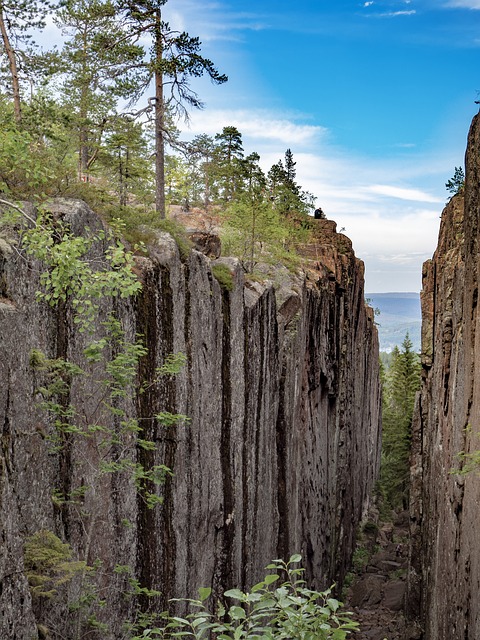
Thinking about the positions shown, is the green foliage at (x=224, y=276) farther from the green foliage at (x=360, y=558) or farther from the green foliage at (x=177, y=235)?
the green foliage at (x=360, y=558)

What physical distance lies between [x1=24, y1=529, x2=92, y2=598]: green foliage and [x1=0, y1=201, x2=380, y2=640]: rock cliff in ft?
0.85

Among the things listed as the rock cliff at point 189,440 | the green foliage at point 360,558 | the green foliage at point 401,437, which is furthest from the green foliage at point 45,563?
the green foliage at point 401,437

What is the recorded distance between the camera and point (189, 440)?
17016mm

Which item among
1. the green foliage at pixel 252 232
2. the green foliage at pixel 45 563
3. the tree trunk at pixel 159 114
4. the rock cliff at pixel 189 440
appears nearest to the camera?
the green foliage at pixel 45 563

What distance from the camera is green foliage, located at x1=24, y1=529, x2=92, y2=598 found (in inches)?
340

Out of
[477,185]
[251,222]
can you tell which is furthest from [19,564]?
[251,222]

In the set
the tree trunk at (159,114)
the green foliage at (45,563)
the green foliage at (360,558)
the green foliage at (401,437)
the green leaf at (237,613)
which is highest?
the tree trunk at (159,114)

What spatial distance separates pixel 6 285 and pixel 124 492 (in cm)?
557

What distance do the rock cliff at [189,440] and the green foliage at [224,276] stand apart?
0.84ft

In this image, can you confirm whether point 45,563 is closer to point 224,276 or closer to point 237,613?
point 237,613

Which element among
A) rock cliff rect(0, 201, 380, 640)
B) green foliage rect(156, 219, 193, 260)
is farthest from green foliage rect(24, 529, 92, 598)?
green foliage rect(156, 219, 193, 260)

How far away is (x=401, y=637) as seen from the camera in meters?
32.0

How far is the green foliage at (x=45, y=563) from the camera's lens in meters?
8.63

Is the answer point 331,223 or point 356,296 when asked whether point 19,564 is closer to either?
point 331,223
